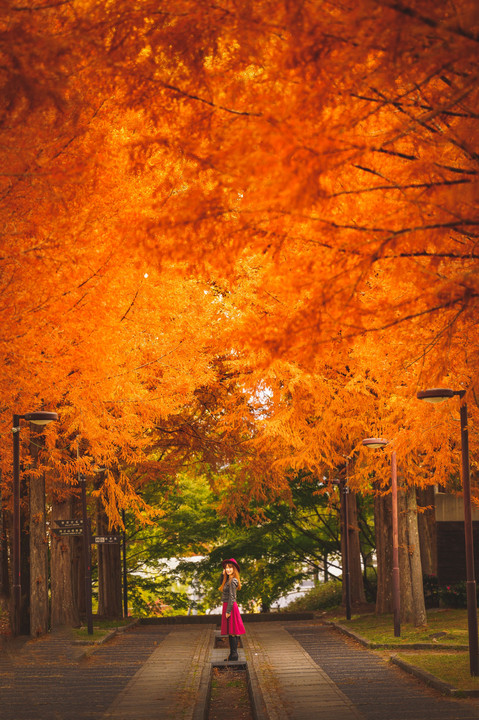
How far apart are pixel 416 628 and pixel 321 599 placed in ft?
49.5

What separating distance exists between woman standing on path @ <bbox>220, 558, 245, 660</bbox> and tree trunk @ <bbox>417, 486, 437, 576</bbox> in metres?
13.7

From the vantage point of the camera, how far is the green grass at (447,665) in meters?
11.0

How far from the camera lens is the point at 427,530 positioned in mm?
30781

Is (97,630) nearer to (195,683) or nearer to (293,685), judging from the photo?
(195,683)

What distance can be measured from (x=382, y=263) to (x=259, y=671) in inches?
333

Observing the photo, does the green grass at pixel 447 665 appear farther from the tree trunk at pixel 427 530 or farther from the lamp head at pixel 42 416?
the tree trunk at pixel 427 530

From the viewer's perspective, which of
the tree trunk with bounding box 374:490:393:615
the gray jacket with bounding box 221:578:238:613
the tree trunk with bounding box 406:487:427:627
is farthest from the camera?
the tree trunk with bounding box 374:490:393:615

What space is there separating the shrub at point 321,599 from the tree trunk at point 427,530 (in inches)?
165

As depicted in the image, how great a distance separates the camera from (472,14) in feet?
15.1

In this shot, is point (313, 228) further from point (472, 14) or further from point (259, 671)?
point (259, 671)

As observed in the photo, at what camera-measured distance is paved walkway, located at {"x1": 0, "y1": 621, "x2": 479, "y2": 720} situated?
979cm

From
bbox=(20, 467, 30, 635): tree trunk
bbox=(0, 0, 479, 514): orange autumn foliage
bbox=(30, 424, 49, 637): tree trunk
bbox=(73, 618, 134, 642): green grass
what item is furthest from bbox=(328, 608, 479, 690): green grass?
bbox=(20, 467, 30, 635): tree trunk

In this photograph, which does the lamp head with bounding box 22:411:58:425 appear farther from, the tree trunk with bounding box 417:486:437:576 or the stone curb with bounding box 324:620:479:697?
the tree trunk with bounding box 417:486:437:576

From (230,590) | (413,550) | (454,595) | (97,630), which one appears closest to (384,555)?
(454,595)
